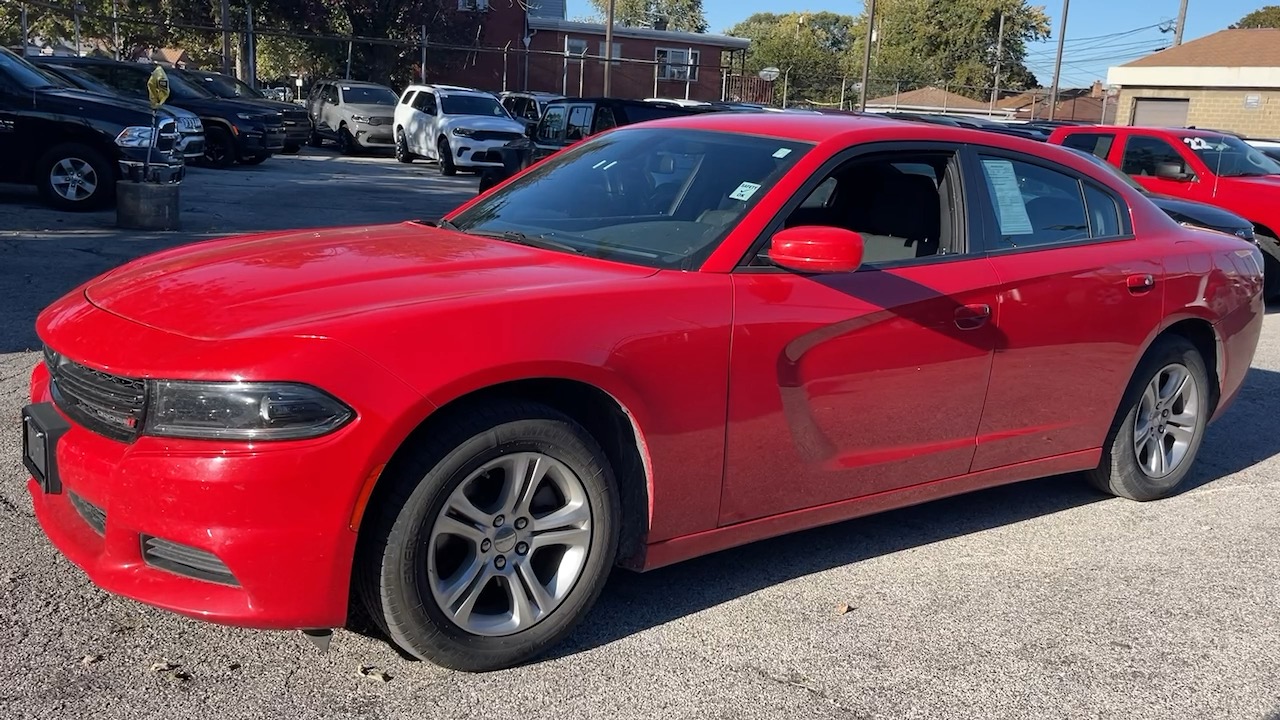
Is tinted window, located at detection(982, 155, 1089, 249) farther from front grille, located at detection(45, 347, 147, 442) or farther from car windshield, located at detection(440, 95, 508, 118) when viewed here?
car windshield, located at detection(440, 95, 508, 118)

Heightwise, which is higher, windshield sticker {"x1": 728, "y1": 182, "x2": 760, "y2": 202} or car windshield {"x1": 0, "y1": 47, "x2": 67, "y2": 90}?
car windshield {"x1": 0, "y1": 47, "x2": 67, "y2": 90}

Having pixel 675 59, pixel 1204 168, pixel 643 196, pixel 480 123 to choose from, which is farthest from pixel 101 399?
pixel 675 59

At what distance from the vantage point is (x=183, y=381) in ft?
9.52

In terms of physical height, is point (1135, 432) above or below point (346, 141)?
→ above

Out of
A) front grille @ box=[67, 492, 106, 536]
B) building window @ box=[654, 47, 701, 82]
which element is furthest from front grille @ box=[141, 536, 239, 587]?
building window @ box=[654, 47, 701, 82]

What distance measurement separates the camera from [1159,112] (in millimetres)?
40938

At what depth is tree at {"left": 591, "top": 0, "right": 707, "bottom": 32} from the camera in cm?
11775

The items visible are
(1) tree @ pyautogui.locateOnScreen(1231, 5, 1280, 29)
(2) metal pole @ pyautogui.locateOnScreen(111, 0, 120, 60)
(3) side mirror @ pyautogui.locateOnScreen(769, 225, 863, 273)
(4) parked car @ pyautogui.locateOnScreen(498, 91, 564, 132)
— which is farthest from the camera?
(1) tree @ pyautogui.locateOnScreen(1231, 5, 1280, 29)

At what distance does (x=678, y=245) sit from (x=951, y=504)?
2.07 metres

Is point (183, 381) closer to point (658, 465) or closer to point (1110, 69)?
point (658, 465)

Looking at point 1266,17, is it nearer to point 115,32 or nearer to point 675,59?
point 675,59

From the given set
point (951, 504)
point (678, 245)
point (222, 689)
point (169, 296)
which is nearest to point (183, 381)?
point (169, 296)

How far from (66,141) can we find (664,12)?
377 ft

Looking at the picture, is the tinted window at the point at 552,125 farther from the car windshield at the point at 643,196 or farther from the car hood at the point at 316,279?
the car hood at the point at 316,279
